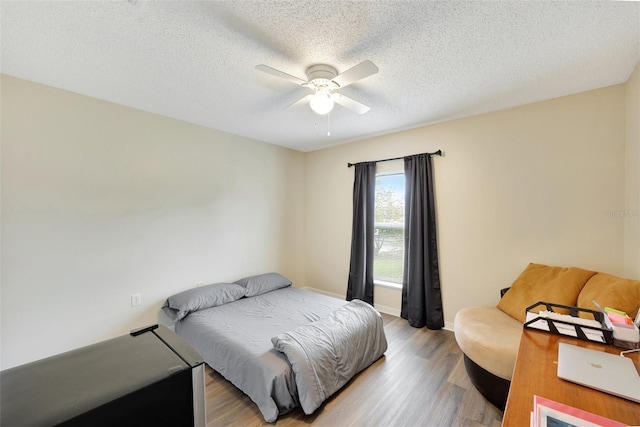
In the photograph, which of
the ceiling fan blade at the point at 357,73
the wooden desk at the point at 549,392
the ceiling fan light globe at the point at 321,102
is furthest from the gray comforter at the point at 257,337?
the ceiling fan blade at the point at 357,73

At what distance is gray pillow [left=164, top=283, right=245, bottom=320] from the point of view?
2669 millimetres

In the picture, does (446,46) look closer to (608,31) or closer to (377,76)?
(377,76)

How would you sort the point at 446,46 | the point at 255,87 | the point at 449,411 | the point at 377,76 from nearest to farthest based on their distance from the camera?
the point at 446,46 < the point at 449,411 < the point at 377,76 < the point at 255,87

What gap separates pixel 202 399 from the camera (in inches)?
32.1

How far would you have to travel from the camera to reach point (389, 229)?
12.2 feet

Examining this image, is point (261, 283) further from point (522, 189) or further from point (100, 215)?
point (522, 189)

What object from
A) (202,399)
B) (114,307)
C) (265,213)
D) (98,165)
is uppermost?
(98,165)

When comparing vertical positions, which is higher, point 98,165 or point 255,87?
point 255,87

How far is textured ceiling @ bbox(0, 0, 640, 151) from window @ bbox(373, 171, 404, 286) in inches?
51.2

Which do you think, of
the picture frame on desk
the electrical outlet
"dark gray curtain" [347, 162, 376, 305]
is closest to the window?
"dark gray curtain" [347, 162, 376, 305]

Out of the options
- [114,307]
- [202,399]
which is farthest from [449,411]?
[114,307]

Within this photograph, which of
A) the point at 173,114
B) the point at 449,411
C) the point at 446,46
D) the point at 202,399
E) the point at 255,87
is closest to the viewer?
the point at 202,399

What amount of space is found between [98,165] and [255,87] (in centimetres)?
167

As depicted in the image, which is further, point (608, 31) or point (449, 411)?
point (449, 411)
